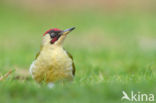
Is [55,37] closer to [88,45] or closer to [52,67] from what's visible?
[52,67]

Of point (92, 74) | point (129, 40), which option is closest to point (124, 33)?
point (129, 40)

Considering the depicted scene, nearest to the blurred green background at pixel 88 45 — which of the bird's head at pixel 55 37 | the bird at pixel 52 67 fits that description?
the bird at pixel 52 67

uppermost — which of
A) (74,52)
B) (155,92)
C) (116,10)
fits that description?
(155,92)

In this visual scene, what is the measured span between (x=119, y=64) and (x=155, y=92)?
444 cm

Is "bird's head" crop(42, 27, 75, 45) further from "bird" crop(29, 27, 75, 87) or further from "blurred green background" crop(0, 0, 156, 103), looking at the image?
"blurred green background" crop(0, 0, 156, 103)

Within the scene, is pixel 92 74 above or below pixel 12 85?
below

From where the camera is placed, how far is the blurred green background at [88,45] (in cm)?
615

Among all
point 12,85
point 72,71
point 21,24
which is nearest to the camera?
point 12,85

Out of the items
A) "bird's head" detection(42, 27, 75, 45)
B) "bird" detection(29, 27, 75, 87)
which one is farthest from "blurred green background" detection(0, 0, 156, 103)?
"bird's head" detection(42, 27, 75, 45)

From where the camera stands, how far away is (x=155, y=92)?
6348 mm

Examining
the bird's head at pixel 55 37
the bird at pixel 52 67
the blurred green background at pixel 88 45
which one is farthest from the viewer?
the bird's head at pixel 55 37

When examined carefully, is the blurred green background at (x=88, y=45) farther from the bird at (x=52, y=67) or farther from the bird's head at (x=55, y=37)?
the bird's head at (x=55, y=37)

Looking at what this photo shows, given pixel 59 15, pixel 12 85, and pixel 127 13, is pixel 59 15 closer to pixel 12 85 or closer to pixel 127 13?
pixel 127 13

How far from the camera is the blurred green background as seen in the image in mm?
6148
